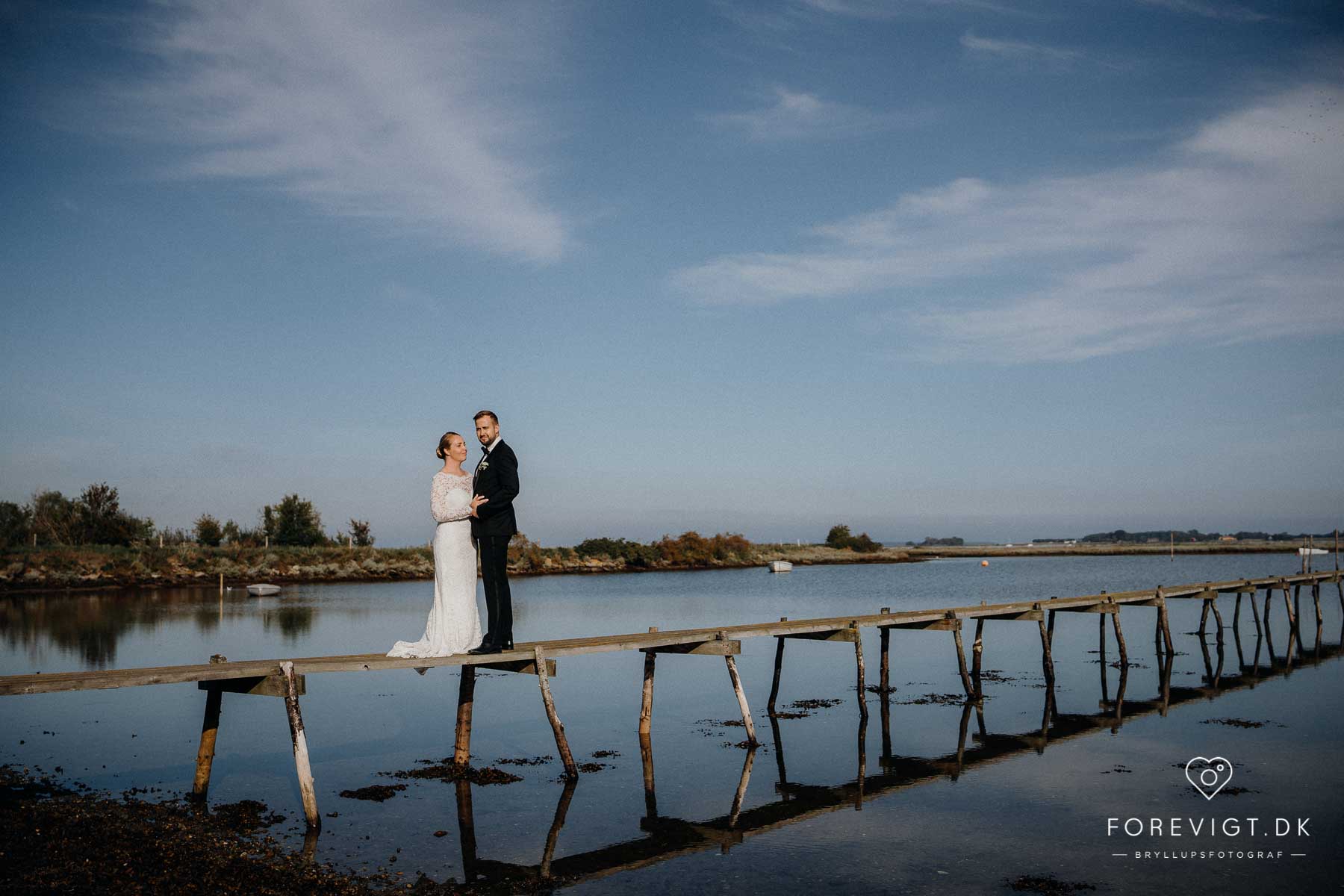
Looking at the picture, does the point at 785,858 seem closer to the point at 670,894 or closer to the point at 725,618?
the point at 670,894

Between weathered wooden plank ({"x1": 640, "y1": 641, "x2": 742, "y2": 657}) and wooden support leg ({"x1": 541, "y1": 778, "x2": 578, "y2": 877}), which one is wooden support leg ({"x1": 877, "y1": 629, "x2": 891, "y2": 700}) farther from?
wooden support leg ({"x1": 541, "y1": 778, "x2": 578, "y2": 877})

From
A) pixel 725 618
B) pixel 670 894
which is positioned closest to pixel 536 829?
pixel 670 894

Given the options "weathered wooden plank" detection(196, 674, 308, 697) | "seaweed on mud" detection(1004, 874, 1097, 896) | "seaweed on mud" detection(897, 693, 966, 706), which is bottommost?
"seaweed on mud" detection(897, 693, 966, 706)

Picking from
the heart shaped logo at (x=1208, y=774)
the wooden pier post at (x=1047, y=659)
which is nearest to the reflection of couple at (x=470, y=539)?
the heart shaped logo at (x=1208, y=774)

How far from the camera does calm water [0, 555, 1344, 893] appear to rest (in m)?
10.1

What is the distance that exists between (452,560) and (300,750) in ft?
9.20

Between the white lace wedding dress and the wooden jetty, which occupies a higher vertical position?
the white lace wedding dress

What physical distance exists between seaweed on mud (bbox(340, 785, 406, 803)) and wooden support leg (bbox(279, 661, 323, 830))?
1.09 meters

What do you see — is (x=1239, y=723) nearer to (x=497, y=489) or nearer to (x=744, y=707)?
(x=744, y=707)

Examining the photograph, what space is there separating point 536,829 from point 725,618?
30.2m

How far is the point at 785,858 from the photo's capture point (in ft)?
33.5

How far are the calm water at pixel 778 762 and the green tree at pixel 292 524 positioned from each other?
48.9 meters

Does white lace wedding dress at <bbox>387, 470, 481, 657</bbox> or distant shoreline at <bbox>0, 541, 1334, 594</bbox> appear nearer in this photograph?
white lace wedding dress at <bbox>387, 470, 481, 657</bbox>

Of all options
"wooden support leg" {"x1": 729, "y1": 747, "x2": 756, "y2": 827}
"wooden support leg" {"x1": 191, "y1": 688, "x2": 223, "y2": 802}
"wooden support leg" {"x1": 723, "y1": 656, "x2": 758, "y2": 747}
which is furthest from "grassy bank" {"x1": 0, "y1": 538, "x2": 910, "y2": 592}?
"wooden support leg" {"x1": 729, "y1": 747, "x2": 756, "y2": 827}
